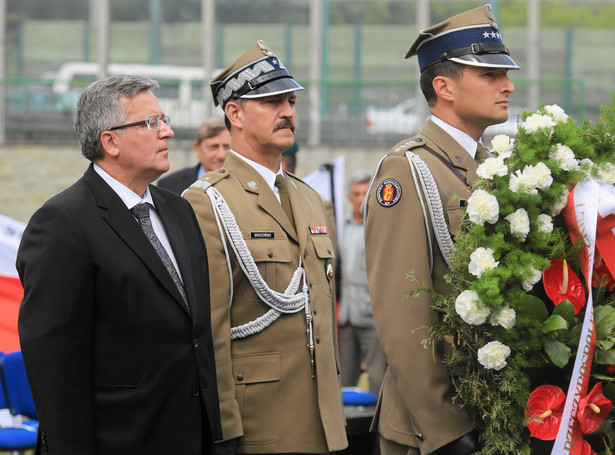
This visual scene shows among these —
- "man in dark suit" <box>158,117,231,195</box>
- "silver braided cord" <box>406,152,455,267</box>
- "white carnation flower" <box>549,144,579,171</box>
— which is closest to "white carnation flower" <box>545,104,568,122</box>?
"white carnation flower" <box>549,144,579,171</box>

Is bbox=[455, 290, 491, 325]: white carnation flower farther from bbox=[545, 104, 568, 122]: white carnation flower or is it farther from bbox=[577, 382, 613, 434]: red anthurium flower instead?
bbox=[545, 104, 568, 122]: white carnation flower

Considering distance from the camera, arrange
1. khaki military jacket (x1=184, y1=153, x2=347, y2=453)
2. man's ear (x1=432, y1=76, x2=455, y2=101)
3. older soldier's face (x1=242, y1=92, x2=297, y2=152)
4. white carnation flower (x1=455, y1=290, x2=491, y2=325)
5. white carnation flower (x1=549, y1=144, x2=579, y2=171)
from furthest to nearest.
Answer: older soldier's face (x1=242, y1=92, x2=297, y2=152)
man's ear (x1=432, y1=76, x2=455, y2=101)
khaki military jacket (x1=184, y1=153, x2=347, y2=453)
white carnation flower (x1=549, y1=144, x2=579, y2=171)
white carnation flower (x1=455, y1=290, x2=491, y2=325)

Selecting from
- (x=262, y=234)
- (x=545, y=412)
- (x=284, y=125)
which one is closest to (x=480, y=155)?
(x=284, y=125)

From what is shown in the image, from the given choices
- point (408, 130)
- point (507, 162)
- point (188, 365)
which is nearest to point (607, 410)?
point (507, 162)

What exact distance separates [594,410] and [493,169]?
838 mm

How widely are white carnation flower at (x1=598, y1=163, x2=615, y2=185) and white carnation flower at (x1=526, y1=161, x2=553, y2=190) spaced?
0.22 meters

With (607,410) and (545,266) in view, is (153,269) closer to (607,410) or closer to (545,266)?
(545,266)

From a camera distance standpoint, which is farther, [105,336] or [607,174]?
[607,174]

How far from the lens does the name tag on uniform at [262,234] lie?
3764 mm

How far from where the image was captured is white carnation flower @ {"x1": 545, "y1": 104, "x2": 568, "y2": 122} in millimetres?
3312

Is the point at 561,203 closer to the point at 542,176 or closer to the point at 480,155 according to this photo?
the point at 542,176

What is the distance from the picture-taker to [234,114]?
13.2ft

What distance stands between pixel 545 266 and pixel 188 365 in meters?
1.19

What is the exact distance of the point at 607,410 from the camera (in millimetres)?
3145
